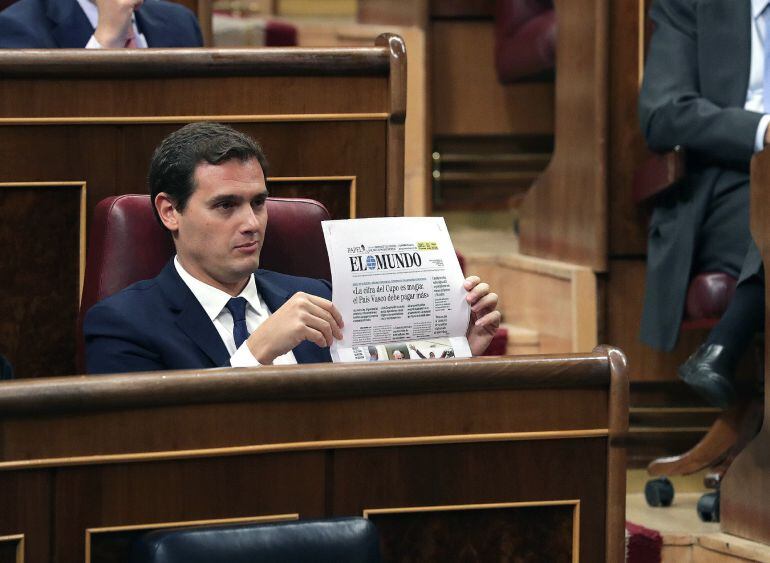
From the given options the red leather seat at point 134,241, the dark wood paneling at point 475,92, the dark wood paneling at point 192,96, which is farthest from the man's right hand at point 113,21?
the dark wood paneling at point 475,92

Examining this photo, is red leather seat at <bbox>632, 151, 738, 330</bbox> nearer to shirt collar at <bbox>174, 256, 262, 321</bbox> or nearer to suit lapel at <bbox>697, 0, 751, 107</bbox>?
suit lapel at <bbox>697, 0, 751, 107</bbox>

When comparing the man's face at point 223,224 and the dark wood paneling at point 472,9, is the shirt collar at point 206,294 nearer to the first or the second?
the man's face at point 223,224

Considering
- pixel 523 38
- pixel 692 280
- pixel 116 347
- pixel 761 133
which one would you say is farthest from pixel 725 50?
pixel 116 347

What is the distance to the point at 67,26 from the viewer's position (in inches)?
64.1

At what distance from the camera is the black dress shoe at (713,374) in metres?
1.56

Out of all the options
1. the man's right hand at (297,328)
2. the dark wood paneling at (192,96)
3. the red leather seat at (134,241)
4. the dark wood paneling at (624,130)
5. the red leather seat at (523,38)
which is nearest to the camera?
the man's right hand at (297,328)

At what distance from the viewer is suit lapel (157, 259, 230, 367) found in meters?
1.20

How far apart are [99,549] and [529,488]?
0.30 m

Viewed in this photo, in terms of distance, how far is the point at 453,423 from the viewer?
971mm

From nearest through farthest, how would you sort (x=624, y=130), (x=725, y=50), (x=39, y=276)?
1. (x=39, y=276)
2. (x=725, y=50)
3. (x=624, y=130)

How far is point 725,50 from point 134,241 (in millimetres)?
872

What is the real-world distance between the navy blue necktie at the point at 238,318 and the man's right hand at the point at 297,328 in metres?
0.07

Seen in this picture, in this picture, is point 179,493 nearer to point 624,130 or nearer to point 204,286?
point 204,286

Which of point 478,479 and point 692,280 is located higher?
point 692,280
